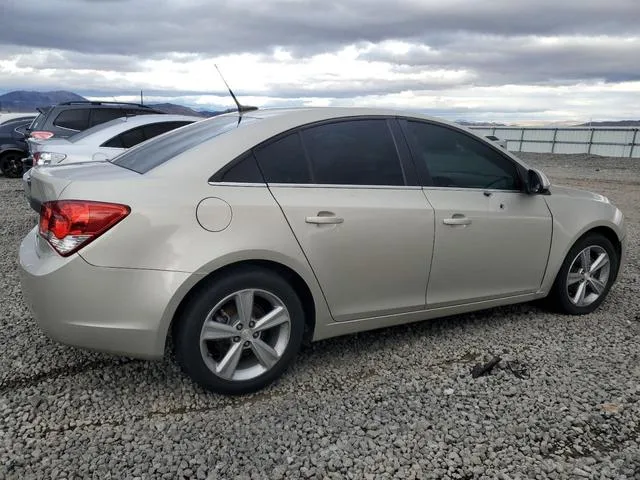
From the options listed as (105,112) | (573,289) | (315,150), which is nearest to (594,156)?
(105,112)

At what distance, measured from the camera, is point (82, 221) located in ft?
9.04

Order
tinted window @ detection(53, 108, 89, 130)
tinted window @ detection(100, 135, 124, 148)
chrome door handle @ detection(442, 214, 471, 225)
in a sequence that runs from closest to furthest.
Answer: chrome door handle @ detection(442, 214, 471, 225), tinted window @ detection(100, 135, 124, 148), tinted window @ detection(53, 108, 89, 130)

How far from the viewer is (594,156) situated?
26.0 metres

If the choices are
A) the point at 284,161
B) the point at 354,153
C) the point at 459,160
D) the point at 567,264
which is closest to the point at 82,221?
the point at 284,161

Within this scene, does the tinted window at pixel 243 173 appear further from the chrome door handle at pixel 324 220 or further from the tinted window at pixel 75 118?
the tinted window at pixel 75 118

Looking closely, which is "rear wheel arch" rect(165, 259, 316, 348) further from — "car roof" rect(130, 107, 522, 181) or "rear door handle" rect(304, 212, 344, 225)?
"car roof" rect(130, 107, 522, 181)

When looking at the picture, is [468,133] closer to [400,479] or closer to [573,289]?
[573,289]

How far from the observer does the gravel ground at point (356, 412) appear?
2588 millimetres

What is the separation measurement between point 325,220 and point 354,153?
0.55 meters

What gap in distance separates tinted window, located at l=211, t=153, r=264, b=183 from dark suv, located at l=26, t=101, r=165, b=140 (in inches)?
321

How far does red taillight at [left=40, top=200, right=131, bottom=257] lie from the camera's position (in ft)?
9.04

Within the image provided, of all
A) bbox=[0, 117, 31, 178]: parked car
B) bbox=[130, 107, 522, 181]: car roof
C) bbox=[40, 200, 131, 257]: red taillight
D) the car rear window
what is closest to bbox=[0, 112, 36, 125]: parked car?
bbox=[0, 117, 31, 178]: parked car

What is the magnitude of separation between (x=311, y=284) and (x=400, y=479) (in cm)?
115

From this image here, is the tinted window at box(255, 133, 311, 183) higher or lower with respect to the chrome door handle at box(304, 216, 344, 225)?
higher
